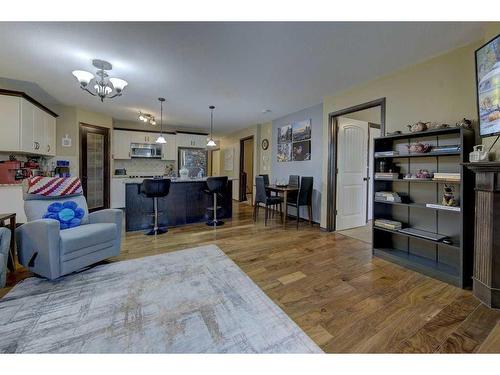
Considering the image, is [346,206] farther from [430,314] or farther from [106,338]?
[106,338]

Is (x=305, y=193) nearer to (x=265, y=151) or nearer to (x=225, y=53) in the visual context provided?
(x=265, y=151)

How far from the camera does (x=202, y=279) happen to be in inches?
82.4

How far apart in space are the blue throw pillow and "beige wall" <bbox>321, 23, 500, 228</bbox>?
393cm

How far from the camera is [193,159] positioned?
264 inches

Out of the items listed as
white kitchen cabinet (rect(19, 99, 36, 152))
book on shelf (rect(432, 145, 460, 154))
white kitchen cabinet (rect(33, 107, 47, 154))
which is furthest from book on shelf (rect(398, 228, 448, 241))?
white kitchen cabinet (rect(33, 107, 47, 154))

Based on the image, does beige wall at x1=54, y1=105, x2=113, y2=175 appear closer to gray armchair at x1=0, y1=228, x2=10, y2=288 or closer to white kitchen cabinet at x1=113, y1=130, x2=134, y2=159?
white kitchen cabinet at x1=113, y1=130, x2=134, y2=159

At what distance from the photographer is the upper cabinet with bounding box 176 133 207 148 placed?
643cm

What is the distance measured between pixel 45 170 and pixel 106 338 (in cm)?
449

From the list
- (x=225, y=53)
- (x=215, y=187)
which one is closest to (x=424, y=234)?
(x=225, y=53)

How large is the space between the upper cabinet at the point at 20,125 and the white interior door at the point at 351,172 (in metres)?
5.02

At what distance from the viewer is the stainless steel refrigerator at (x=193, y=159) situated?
6.51m

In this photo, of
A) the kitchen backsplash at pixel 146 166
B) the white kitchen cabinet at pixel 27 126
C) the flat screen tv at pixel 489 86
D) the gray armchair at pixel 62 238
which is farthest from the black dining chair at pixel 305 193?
the white kitchen cabinet at pixel 27 126

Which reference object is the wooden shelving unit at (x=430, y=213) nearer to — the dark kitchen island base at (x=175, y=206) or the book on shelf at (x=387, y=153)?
the book on shelf at (x=387, y=153)
